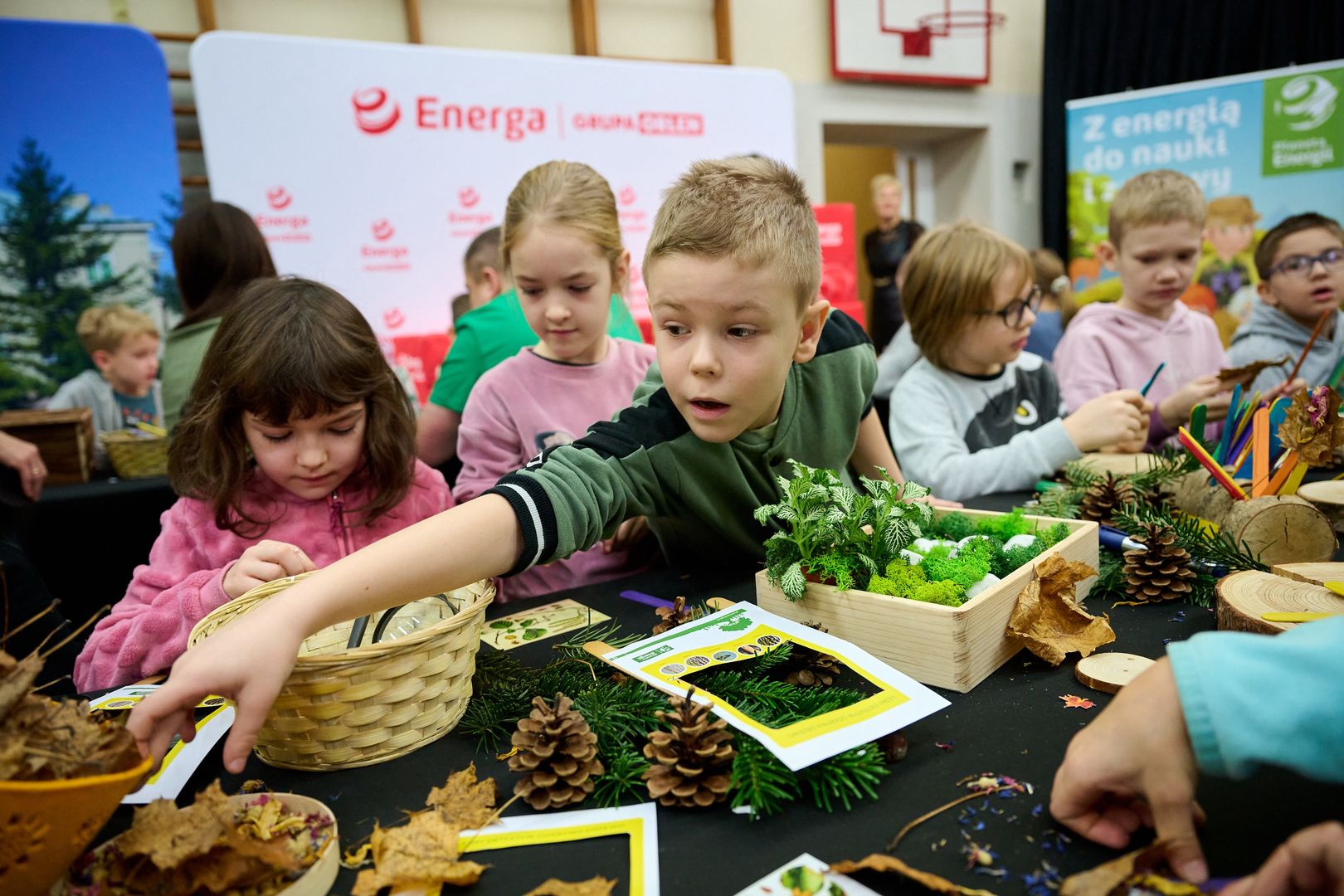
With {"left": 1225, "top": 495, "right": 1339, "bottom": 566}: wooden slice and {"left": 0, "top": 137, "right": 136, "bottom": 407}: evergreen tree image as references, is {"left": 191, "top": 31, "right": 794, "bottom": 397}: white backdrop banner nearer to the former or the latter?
{"left": 0, "top": 137, "right": 136, "bottom": 407}: evergreen tree image

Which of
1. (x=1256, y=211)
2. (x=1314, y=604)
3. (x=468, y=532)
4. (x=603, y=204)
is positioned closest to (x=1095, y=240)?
(x=1256, y=211)

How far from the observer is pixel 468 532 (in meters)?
1.01

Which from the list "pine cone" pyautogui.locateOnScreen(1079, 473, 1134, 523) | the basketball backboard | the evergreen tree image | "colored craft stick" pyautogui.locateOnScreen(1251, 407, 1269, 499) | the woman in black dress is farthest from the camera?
the woman in black dress

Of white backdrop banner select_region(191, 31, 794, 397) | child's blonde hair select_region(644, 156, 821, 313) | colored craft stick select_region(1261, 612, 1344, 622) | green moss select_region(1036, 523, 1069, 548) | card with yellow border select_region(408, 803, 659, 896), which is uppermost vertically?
white backdrop banner select_region(191, 31, 794, 397)

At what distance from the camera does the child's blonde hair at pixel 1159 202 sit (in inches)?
105

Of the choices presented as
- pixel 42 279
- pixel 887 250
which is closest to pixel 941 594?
pixel 42 279

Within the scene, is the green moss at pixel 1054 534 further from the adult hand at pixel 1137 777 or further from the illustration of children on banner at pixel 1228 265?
the illustration of children on banner at pixel 1228 265

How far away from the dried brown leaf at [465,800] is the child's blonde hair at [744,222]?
29.0 inches

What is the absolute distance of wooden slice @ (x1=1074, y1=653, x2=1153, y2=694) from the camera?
94cm

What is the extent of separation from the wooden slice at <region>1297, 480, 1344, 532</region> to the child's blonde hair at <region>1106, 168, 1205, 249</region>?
4.64ft

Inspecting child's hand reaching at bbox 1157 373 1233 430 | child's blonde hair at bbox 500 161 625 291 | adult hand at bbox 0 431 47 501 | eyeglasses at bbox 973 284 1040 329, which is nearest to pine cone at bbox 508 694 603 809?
child's blonde hair at bbox 500 161 625 291

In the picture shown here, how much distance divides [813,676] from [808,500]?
0.84ft

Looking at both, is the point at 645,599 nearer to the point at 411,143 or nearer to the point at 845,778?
the point at 845,778

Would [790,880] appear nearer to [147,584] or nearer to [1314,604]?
[1314,604]
